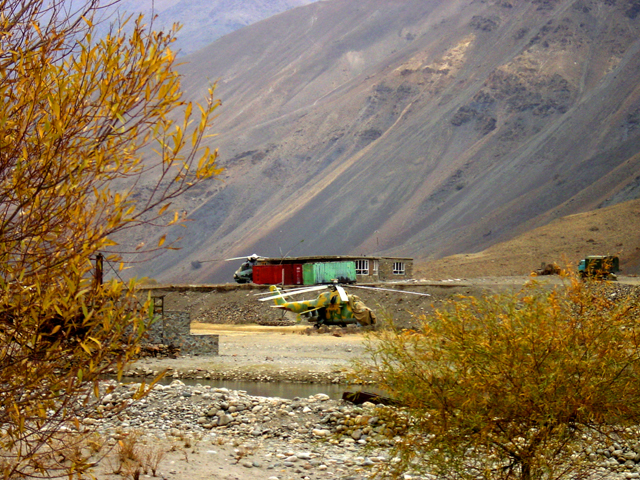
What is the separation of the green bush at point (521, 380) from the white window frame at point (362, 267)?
3827 centimetres

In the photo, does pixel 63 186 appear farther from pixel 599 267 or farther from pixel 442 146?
pixel 442 146

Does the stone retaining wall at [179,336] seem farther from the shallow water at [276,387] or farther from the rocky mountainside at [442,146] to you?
the rocky mountainside at [442,146]

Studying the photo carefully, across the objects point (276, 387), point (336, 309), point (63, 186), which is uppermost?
point (63, 186)

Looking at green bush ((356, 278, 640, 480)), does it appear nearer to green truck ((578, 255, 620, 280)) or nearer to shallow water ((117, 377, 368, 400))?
green truck ((578, 255, 620, 280))

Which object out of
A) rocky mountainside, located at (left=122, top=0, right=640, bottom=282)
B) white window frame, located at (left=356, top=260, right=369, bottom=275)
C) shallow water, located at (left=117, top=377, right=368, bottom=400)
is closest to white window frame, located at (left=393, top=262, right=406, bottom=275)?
white window frame, located at (left=356, top=260, right=369, bottom=275)

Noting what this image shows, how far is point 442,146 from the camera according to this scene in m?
98.8

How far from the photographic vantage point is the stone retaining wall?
2128cm

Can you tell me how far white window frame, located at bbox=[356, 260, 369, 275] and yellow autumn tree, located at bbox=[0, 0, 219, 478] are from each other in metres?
41.2

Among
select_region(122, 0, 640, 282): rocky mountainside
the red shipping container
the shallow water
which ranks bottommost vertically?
the shallow water

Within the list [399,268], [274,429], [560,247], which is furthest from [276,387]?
[560,247]

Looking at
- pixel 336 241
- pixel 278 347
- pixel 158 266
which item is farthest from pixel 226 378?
pixel 158 266

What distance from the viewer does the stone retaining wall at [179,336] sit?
21281 millimetres

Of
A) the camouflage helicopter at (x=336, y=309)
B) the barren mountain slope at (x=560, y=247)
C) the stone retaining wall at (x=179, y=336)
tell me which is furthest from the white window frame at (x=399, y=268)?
the stone retaining wall at (x=179, y=336)

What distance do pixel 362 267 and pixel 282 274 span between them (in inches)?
234
